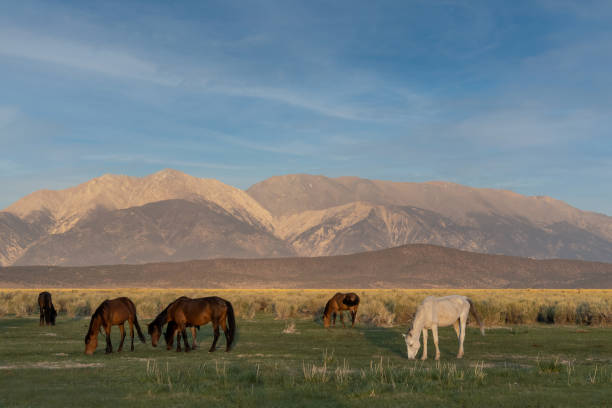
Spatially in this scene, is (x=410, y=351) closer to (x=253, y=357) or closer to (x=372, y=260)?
(x=253, y=357)

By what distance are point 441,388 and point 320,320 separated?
21966 mm

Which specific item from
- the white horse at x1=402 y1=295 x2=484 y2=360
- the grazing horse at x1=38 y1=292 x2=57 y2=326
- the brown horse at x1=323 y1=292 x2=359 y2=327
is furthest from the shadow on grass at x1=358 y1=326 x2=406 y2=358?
the grazing horse at x1=38 y1=292 x2=57 y2=326

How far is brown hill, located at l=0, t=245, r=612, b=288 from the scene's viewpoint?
132m

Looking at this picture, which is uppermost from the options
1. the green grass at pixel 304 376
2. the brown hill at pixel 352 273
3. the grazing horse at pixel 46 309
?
the brown hill at pixel 352 273

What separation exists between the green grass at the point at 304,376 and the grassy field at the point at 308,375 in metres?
0.03

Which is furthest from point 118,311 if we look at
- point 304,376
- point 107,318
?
point 304,376

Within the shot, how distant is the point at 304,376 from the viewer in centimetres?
1367

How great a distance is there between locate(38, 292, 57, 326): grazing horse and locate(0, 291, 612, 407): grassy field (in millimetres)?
5865

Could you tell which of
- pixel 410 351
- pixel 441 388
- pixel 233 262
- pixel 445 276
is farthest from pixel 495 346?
pixel 233 262

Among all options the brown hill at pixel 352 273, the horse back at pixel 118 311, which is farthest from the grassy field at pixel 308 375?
the brown hill at pixel 352 273

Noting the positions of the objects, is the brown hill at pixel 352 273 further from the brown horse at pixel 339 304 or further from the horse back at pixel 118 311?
the horse back at pixel 118 311

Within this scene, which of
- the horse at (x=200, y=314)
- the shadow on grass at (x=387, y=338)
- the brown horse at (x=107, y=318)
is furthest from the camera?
the shadow on grass at (x=387, y=338)

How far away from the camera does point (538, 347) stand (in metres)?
21.4

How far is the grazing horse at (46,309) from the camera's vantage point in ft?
96.2
